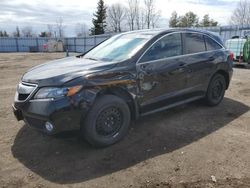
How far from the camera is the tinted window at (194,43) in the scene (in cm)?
527

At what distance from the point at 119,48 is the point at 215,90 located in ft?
8.33

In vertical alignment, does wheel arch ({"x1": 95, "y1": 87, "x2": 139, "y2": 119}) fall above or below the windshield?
below

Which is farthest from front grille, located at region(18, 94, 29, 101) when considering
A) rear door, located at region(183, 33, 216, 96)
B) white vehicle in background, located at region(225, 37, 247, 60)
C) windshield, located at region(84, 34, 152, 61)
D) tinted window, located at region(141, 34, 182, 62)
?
white vehicle in background, located at region(225, 37, 247, 60)

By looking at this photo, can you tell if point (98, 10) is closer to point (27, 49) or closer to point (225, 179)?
point (27, 49)

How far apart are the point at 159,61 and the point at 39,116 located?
7.06ft

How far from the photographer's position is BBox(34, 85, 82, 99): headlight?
11.8 feet

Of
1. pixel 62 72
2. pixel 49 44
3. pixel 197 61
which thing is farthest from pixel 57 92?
pixel 49 44

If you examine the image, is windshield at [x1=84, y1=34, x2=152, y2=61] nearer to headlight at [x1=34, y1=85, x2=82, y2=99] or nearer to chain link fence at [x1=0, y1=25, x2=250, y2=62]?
headlight at [x1=34, y1=85, x2=82, y2=99]

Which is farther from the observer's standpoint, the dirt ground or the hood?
the hood

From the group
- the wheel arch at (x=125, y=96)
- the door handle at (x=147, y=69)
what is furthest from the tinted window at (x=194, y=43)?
the wheel arch at (x=125, y=96)

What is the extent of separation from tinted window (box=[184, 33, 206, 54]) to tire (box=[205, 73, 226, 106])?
79 cm

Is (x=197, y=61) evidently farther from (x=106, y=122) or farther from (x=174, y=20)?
(x=174, y=20)

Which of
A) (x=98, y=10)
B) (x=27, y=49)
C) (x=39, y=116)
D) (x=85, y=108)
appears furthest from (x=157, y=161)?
(x=98, y=10)

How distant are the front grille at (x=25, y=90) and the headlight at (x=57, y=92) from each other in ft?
0.68
